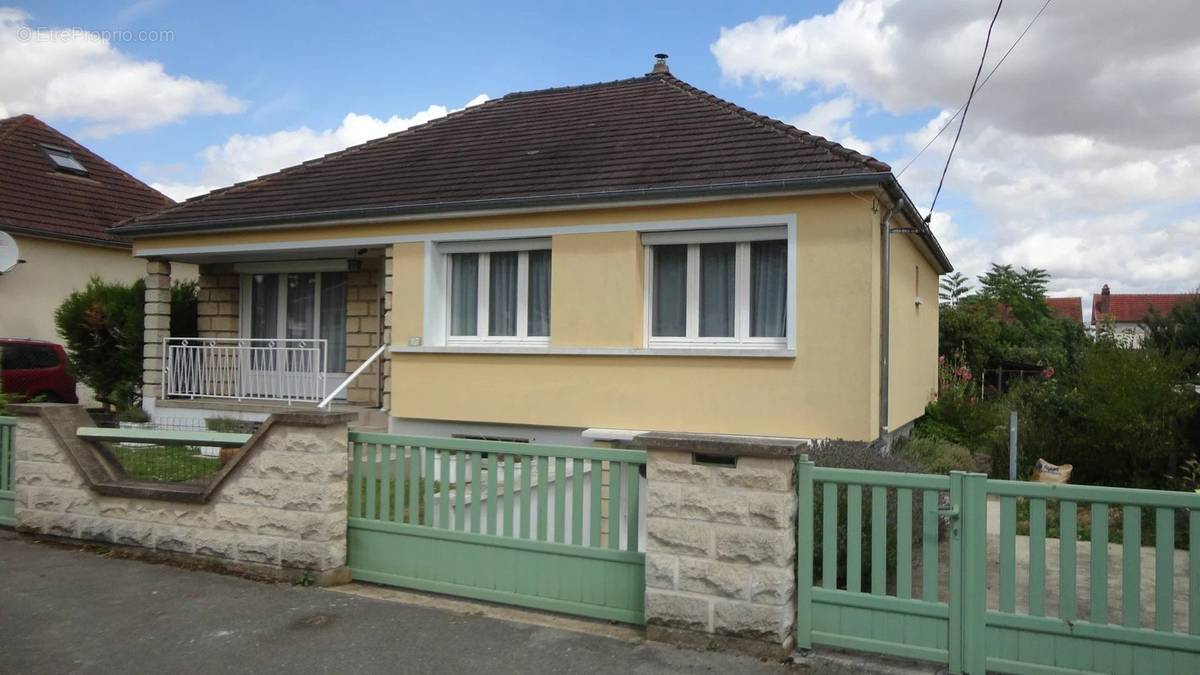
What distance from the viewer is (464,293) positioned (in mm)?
11828

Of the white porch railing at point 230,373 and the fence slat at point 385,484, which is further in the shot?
the white porch railing at point 230,373

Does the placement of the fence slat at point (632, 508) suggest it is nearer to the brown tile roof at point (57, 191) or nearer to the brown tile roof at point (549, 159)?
the brown tile roof at point (549, 159)

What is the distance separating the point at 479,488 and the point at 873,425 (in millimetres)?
4970

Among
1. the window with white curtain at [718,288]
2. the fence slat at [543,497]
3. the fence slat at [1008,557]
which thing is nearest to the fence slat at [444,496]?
the fence slat at [543,497]

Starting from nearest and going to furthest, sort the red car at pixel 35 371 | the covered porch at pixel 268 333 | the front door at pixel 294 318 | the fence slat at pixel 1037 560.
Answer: the fence slat at pixel 1037 560, the covered porch at pixel 268 333, the front door at pixel 294 318, the red car at pixel 35 371

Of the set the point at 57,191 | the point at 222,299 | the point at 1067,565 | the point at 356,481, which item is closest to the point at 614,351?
the point at 356,481

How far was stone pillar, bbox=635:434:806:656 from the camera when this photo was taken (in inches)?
194

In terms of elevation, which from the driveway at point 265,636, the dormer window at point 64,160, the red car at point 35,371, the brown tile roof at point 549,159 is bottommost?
the driveway at point 265,636

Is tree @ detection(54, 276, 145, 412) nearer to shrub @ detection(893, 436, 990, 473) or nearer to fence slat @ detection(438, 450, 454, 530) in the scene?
fence slat @ detection(438, 450, 454, 530)

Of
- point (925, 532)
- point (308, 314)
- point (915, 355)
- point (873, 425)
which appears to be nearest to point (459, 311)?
point (308, 314)

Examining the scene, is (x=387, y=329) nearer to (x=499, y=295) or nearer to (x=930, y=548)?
(x=499, y=295)

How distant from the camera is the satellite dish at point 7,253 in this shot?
56.3ft

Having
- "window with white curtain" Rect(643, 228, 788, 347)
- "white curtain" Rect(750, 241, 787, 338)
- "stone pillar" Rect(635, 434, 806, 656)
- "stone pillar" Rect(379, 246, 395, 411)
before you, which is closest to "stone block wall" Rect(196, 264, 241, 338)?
"stone pillar" Rect(379, 246, 395, 411)

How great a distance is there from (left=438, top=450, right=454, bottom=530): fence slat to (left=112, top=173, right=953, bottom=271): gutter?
15.8 feet
